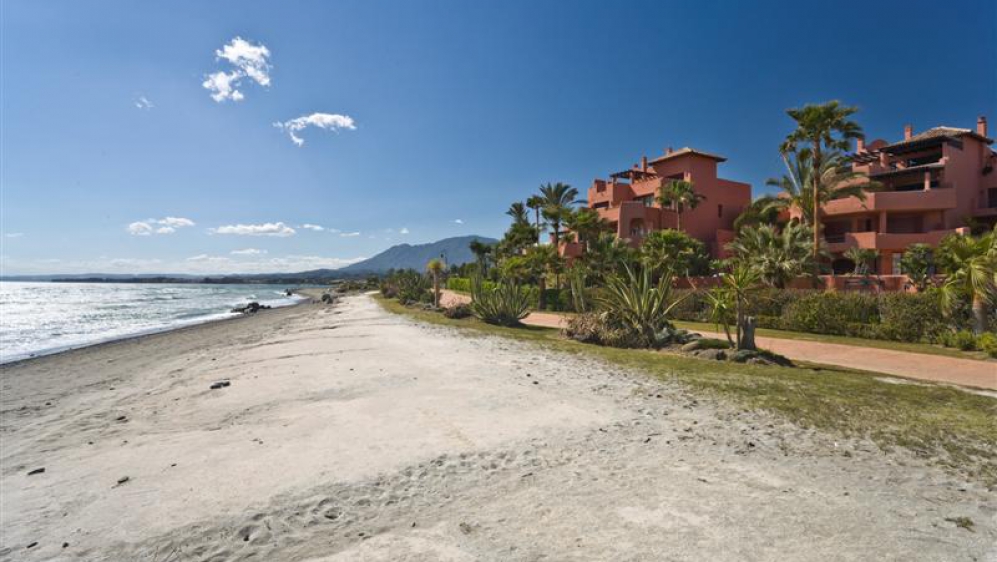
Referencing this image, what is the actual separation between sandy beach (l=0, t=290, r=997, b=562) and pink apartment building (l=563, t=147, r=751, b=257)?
31.2 metres

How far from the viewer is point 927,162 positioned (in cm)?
3562

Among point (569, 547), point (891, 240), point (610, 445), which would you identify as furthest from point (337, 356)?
point (891, 240)

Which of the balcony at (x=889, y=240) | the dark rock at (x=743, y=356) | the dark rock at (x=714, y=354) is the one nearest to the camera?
the dark rock at (x=743, y=356)

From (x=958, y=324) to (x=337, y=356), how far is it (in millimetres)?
18028

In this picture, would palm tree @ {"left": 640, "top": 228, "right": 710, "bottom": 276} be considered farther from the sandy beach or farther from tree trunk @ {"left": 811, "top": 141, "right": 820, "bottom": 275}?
the sandy beach

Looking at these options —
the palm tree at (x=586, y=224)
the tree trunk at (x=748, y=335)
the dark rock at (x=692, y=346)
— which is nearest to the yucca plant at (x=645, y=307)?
the dark rock at (x=692, y=346)

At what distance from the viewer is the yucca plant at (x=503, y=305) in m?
19.8

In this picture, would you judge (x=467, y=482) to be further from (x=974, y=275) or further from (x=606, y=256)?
(x=606, y=256)

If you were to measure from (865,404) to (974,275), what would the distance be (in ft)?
29.7

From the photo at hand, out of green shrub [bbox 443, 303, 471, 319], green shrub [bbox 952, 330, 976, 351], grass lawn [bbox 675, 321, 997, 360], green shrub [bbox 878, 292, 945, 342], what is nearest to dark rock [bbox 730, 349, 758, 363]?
grass lawn [bbox 675, 321, 997, 360]

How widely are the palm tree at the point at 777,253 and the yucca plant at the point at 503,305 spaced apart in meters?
11.0

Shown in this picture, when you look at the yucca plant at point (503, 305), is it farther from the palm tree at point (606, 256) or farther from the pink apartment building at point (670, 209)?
the pink apartment building at point (670, 209)

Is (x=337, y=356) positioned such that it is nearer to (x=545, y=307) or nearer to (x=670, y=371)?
(x=670, y=371)

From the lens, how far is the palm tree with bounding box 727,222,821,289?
900 inches
